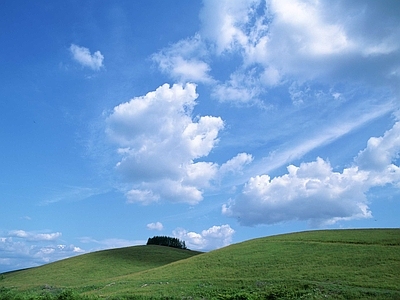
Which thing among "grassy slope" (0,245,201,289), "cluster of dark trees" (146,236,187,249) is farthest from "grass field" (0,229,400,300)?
"cluster of dark trees" (146,236,187,249)

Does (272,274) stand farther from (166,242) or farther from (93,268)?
(166,242)

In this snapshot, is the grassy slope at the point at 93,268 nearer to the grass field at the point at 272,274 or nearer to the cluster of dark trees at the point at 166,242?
the grass field at the point at 272,274

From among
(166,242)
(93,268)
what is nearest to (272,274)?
(93,268)

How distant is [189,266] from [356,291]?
2843 cm

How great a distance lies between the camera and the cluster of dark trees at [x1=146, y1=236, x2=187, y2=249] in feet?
441

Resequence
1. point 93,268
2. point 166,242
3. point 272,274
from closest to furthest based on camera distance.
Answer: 1. point 272,274
2. point 93,268
3. point 166,242

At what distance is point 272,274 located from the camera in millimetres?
48750

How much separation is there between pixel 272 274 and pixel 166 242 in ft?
297

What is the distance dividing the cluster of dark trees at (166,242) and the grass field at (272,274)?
5625 centimetres

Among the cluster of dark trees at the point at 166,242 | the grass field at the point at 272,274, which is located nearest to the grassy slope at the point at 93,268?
the grass field at the point at 272,274

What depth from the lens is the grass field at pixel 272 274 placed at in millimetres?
40750

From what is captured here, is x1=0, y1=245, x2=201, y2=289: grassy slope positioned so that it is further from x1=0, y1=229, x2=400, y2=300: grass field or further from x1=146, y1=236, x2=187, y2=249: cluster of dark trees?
x1=146, y1=236, x2=187, y2=249: cluster of dark trees

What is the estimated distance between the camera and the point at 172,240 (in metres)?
137

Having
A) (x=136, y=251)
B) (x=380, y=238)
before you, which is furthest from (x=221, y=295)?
(x=136, y=251)
